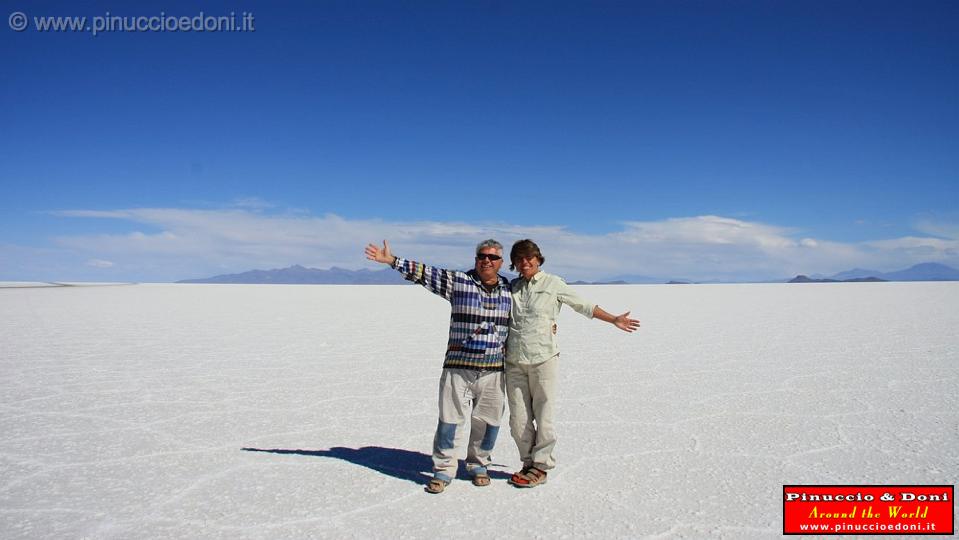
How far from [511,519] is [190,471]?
1.96 meters

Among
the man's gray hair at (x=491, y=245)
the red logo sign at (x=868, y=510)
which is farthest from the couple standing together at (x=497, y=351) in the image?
the red logo sign at (x=868, y=510)

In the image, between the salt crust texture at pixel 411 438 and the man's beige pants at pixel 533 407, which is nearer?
the salt crust texture at pixel 411 438

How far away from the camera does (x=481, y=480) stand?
329 centimetres

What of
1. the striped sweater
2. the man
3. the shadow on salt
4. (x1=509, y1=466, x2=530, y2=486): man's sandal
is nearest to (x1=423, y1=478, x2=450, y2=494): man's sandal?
the man

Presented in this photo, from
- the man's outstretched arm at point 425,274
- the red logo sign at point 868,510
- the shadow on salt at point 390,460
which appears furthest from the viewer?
the shadow on salt at point 390,460

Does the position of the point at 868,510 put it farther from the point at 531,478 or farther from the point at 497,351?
the point at 497,351

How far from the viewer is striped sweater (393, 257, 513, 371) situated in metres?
3.15

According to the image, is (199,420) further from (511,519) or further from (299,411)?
(511,519)

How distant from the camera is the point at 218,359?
7500mm

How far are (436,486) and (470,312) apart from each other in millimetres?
945

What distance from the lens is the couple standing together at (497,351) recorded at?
3.16 meters

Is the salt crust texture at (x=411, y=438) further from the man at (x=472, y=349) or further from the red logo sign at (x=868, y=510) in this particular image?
the man at (x=472, y=349)

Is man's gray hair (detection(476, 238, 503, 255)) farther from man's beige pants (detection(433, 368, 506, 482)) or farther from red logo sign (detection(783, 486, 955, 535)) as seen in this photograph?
red logo sign (detection(783, 486, 955, 535))

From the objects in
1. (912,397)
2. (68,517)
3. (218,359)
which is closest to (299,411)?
(68,517)
